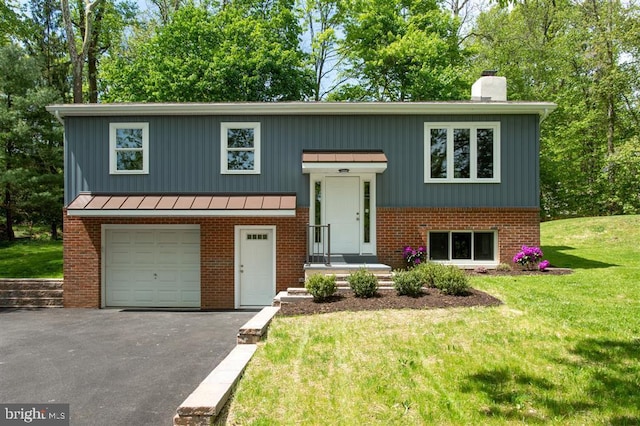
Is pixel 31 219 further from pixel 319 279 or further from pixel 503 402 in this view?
pixel 503 402

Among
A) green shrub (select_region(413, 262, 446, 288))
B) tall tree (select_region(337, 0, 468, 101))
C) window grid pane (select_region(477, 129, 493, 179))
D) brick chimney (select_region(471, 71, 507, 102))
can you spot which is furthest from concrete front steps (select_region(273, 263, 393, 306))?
tall tree (select_region(337, 0, 468, 101))

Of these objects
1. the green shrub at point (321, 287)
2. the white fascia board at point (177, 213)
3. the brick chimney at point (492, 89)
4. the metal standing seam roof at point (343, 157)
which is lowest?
the green shrub at point (321, 287)

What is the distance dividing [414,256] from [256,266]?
450 centimetres

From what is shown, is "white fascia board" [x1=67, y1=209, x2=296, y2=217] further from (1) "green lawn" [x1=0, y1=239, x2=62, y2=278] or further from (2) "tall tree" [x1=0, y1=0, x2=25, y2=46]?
(2) "tall tree" [x1=0, y1=0, x2=25, y2=46]

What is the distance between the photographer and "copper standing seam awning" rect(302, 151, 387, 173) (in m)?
10.2

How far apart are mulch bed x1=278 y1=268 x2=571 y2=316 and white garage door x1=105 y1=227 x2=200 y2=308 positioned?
4.84 meters

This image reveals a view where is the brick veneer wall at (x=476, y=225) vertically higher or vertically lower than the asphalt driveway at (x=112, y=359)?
higher

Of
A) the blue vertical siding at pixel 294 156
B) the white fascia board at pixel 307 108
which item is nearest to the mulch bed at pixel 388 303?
the blue vertical siding at pixel 294 156

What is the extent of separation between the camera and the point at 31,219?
63.2ft

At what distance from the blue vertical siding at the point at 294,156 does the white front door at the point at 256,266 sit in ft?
4.40

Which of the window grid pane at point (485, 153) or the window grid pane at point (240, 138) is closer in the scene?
the window grid pane at point (485, 153)

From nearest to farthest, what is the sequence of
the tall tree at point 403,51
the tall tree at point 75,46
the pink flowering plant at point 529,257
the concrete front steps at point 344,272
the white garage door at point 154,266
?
the concrete front steps at point 344,272
the pink flowering plant at point 529,257
the white garage door at point 154,266
the tall tree at point 75,46
the tall tree at point 403,51

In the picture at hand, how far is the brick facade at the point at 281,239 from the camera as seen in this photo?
424 inches

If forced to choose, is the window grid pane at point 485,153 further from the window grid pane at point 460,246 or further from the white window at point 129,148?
the white window at point 129,148
